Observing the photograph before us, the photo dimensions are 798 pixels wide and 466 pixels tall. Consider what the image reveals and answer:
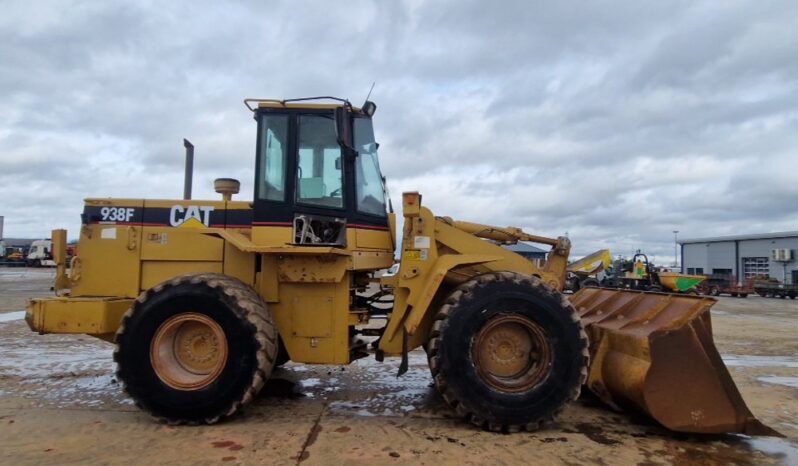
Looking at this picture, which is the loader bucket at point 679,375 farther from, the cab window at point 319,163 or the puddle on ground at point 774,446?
the cab window at point 319,163

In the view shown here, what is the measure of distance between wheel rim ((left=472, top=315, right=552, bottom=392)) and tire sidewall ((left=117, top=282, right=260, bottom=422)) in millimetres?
1976

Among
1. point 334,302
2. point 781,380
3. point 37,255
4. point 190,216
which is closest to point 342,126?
point 334,302

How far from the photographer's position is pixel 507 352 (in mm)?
4770

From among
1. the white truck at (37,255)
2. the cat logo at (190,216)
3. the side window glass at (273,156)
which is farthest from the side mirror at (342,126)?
the white truck at (37,255)

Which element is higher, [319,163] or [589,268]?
[319,163]

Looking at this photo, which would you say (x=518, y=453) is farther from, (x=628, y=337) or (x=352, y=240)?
(x=352, y=240)

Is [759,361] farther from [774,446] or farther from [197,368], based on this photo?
[197,368]

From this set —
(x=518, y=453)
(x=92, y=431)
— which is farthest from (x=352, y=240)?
(x=92, y=431)

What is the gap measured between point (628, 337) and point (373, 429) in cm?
241

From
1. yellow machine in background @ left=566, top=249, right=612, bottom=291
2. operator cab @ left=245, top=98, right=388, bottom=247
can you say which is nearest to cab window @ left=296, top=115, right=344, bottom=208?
operator cab @ left=245, top=98, right=388, bottom=247

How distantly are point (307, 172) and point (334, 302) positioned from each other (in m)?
1.29

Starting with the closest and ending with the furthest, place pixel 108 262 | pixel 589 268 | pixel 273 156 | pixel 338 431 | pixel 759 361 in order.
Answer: pixel 338 431
pixel 273 156
pixel 108 262
pixel 759 361
pixel 589 268

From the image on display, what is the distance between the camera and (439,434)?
445 cm

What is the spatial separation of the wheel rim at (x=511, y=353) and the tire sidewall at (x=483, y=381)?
0.05 m
